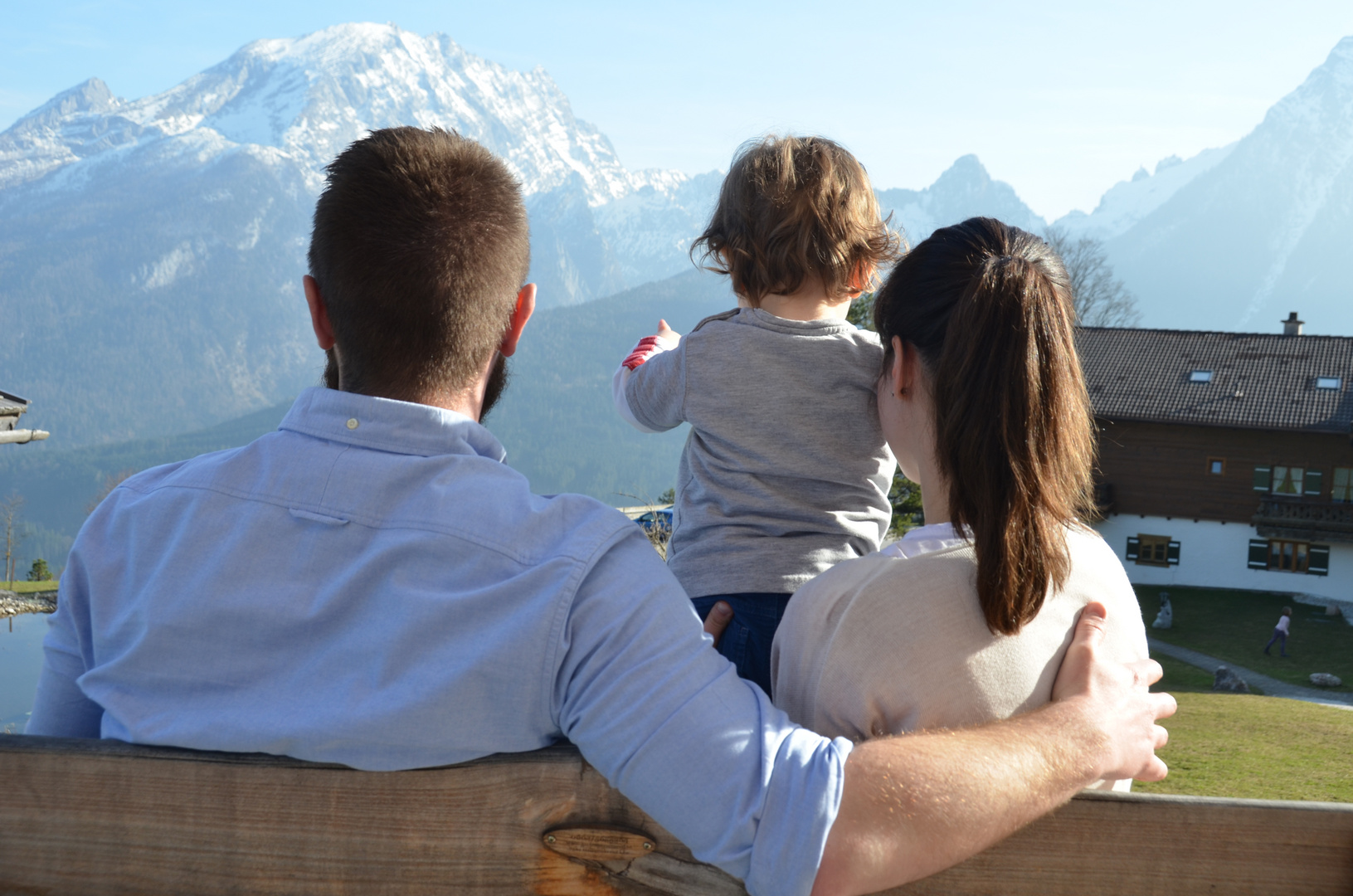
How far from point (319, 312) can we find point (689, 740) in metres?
0.97

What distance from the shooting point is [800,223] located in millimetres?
2807

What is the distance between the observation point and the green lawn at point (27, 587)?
1823 inches

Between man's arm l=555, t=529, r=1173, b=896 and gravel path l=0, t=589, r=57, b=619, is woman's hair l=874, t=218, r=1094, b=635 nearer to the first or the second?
man's arm l=555, t=529, r=1173, b=896

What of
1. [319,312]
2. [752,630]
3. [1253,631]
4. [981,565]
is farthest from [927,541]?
[1253,631]

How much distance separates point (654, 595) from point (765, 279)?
64.0 inches

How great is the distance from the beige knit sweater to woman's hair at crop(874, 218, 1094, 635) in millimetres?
49

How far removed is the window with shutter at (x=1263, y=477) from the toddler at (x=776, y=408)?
39283mm

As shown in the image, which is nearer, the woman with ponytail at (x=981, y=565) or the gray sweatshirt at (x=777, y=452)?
the woman with ponytail at (x=981, y=565)

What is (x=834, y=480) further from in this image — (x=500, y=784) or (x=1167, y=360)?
(x=1167, y=360)

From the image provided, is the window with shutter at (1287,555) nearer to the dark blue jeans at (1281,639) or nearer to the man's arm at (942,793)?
the dark blue jeans at (1281,639)

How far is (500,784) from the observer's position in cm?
135

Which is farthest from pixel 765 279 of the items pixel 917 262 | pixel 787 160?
pixel 917 262

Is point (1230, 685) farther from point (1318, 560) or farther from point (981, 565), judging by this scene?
point (981, 565)

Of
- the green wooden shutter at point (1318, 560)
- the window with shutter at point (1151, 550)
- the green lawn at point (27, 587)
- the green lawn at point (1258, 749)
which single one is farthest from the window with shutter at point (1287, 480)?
the green lawn at point (27, 587)
